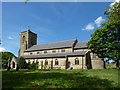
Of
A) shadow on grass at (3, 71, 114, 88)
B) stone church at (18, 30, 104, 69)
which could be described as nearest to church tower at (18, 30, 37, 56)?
stone church at (18, 30, 104, 69)

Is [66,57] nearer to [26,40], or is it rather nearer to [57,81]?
[26,40]

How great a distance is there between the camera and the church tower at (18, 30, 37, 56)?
59.0 metres

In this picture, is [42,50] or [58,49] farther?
[42,50]

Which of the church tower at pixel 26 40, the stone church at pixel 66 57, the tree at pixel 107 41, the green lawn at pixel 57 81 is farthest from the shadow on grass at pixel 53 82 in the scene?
the church tower at pixel 26 40

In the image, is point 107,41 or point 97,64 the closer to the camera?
point 107,41

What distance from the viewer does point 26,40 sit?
195ft

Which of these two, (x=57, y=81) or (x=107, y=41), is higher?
(x=107, y=41)

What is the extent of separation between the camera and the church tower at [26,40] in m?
59.0

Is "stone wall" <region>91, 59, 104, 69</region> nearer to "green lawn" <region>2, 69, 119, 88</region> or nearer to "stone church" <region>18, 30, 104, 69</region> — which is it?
"stone church" <region>18, 30, 104, 69</region>

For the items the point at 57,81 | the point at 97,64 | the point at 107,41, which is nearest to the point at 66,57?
the point at 97,64

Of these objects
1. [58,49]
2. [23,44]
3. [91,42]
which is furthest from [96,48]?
[23,44]

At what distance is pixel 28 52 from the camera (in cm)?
5569

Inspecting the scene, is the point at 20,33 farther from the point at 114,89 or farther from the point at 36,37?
the point at 114,89

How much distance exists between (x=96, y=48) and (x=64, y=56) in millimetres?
13105
